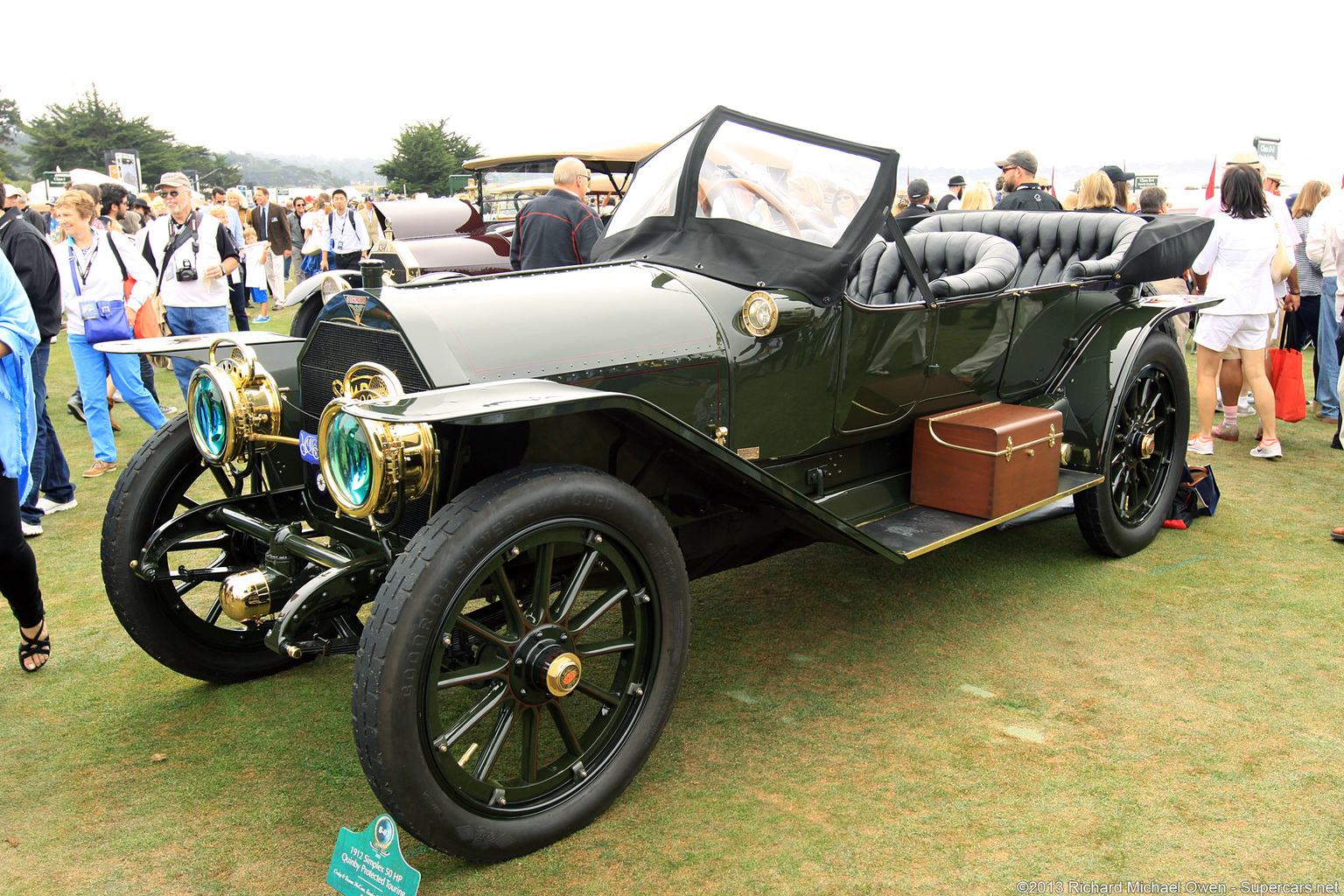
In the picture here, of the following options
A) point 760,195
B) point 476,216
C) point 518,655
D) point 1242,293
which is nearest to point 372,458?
point 518,655

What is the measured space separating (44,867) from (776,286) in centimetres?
257

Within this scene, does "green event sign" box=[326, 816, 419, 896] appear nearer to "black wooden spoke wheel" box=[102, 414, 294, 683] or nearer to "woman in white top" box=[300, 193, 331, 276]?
"black wooden spoke wheel" box=[102, 414, 294, 683]

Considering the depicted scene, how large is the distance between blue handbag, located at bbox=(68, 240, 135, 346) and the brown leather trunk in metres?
4.58

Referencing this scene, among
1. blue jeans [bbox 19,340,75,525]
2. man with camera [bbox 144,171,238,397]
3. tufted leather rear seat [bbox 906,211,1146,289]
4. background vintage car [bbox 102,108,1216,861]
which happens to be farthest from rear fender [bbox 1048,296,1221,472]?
man with camera [bbox 144,171,238,397]

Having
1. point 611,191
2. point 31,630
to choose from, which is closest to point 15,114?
point 611,191

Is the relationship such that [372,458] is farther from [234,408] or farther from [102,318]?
[102,318]

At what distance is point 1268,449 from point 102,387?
7351 mm

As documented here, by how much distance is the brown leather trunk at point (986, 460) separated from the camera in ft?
11.2

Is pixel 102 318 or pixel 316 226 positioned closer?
pixel 102 318

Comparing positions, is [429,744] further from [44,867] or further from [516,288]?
[516,288]

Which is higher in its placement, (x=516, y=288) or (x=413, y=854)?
(x=516, y=288)

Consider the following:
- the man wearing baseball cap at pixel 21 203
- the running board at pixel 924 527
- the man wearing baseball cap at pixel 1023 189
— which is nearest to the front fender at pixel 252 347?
the running board at pixel 924 527

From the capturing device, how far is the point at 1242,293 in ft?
18.7

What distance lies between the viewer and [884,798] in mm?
2469
